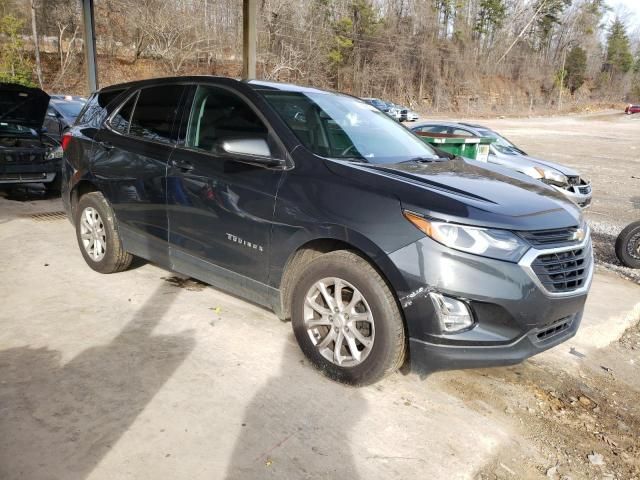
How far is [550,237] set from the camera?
9.17 ft

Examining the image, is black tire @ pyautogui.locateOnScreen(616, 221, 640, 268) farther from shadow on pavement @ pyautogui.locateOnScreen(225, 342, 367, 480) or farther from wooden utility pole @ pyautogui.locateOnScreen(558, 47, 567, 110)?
wooden utility pole @ pyautogui.locateOnScreen(558, 47, 567, 110)

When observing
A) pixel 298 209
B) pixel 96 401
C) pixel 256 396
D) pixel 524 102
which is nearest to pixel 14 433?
pixel 96 401

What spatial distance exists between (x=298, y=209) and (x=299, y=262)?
34 centimetres

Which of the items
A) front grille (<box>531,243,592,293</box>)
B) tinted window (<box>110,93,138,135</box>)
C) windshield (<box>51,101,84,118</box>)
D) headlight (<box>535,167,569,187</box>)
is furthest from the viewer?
windshield (<box>51,101,84,118</box>)

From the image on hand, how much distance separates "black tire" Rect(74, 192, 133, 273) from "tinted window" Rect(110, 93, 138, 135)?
616mm

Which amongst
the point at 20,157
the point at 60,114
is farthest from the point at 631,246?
the point at 60,114

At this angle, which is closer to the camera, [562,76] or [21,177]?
[21,177]

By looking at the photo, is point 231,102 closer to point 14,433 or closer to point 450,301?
point 450,301

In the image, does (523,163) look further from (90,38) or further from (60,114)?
(60,114)

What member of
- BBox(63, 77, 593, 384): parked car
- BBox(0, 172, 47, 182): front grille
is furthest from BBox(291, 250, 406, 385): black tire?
BBox(0, 172, 47, 182): front grille

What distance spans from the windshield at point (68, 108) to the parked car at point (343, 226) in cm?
689

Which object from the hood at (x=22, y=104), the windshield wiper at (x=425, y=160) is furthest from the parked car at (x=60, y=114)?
the windshield wiper at (x=425, y=160)

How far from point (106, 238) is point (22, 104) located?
171 inches

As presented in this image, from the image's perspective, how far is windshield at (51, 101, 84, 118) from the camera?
1027 cm
